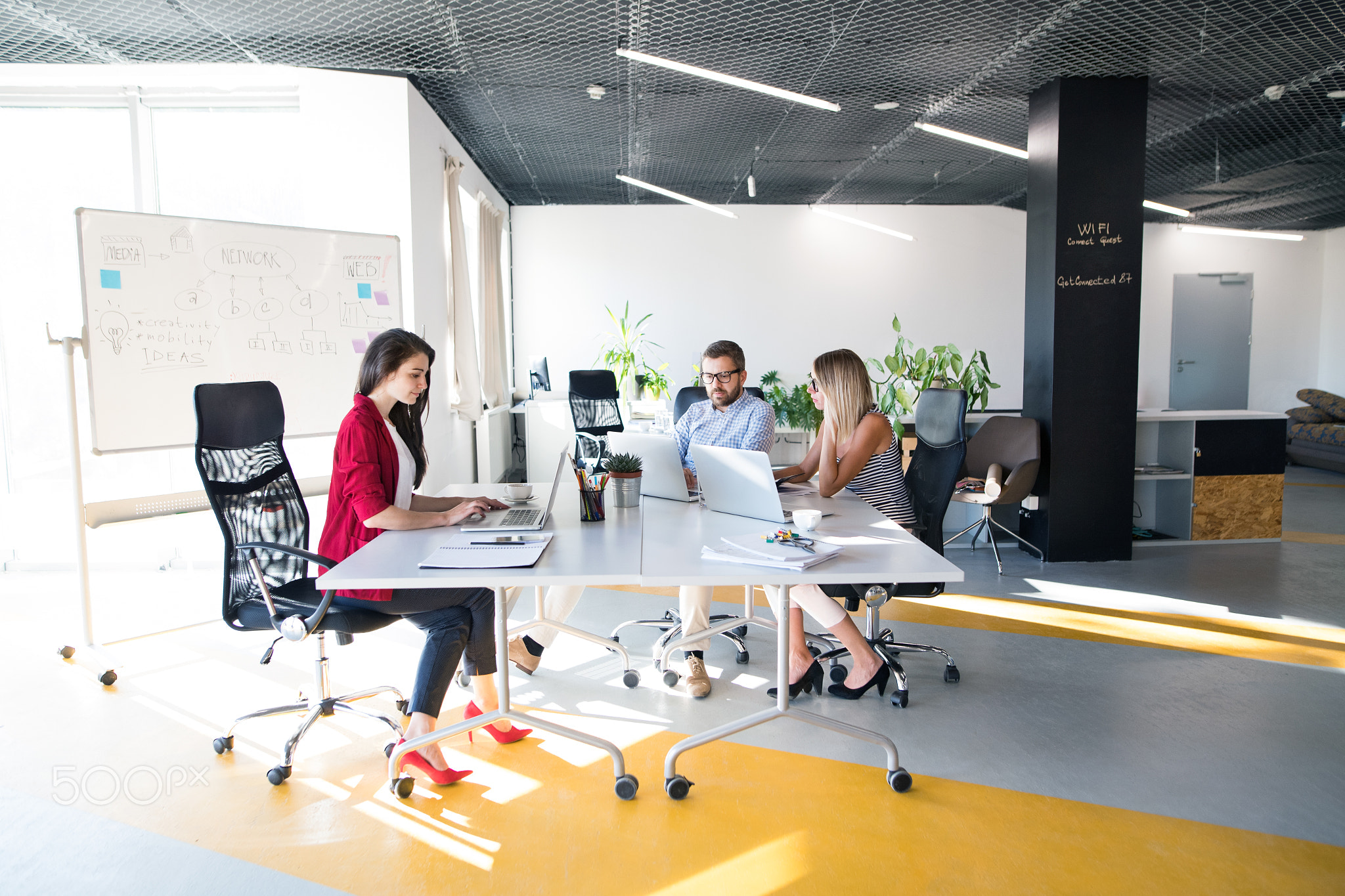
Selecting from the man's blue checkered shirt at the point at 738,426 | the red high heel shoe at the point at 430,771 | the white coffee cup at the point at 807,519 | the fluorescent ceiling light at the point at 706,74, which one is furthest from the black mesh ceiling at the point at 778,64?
the red high heel shoe at the point at 430,771

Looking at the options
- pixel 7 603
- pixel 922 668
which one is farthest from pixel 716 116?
pixel 7 603

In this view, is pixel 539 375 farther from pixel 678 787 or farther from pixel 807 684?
pixel 678 787

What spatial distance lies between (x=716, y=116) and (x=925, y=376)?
248 centimetres

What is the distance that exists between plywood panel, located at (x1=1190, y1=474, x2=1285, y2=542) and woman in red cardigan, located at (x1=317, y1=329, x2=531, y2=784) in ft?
16.5

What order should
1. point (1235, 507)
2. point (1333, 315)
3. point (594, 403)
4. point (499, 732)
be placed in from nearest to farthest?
point (499, 732), point (1235, 507), point (594, 403), point (1333, 315)

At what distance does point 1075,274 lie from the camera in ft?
15.9

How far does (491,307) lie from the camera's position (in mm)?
7219

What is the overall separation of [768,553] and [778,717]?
24.9 inches

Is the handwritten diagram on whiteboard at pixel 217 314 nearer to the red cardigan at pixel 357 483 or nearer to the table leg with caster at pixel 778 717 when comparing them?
the red cardigan at pixel 357 483

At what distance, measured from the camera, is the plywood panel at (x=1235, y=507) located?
545 cm

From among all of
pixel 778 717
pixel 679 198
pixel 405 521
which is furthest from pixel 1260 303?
pixel 405 521

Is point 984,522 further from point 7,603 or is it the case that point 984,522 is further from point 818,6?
point 7,603

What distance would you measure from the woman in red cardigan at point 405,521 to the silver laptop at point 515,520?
0.17ft

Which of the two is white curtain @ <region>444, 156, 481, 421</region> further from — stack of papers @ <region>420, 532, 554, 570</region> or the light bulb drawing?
stack of papers @ <region>420, 532, 554, 570</region>
